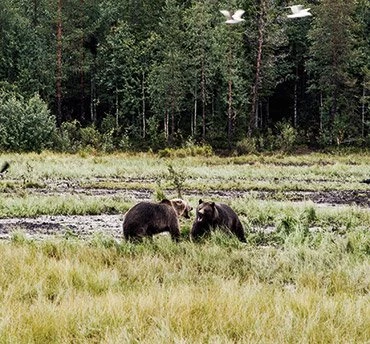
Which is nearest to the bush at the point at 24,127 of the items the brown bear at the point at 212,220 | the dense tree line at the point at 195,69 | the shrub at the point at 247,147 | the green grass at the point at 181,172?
the dense tree line at the point at 195,69

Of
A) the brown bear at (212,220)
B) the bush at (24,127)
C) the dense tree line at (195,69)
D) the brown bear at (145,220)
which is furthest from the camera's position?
the dense tree line at (195,69)

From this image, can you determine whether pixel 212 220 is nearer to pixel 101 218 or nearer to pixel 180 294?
pixel 180 294

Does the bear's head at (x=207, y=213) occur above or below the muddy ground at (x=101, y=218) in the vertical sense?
above

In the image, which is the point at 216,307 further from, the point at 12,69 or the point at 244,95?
the point at 12,69

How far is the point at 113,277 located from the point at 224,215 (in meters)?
3.69

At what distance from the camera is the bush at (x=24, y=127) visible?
41.0m

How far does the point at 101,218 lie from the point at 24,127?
29.8 meters

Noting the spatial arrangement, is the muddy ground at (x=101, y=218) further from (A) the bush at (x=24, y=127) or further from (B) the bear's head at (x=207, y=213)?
(A) the bush at (x=24, y=127)

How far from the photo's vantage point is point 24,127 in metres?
42.2

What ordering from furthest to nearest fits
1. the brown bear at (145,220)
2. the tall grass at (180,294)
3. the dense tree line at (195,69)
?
the dense tree line at (195,69), the brown bear at (145,220), the tall grass at (180,294)

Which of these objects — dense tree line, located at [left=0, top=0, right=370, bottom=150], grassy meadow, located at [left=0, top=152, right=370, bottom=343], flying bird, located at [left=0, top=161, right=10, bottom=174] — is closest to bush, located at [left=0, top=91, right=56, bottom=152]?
dense tree line, located at [left=0, top=0, right=370, bottom=150]

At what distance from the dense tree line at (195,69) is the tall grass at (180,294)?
→ 3664 cm

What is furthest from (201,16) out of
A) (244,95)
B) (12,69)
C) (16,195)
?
(16,195)

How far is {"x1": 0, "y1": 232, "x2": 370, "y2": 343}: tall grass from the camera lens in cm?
457
